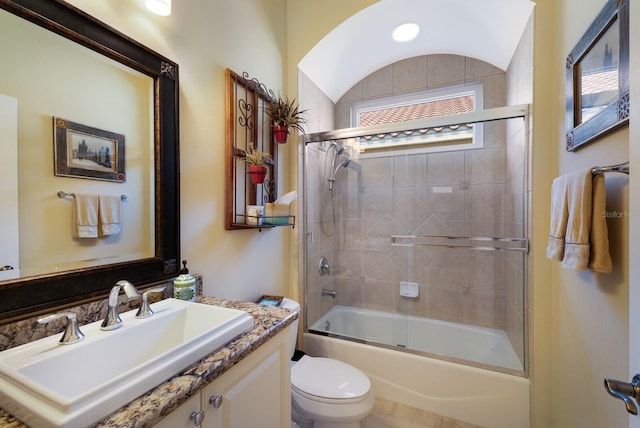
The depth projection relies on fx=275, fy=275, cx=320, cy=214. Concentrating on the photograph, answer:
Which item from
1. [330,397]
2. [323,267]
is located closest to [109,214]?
[330,397]

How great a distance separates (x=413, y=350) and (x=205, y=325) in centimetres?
147

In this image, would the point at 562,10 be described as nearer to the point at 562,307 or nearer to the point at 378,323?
the point at 562,307

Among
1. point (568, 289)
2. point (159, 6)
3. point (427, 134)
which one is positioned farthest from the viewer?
point (427, 134)

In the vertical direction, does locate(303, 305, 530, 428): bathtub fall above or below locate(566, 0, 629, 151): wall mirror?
below

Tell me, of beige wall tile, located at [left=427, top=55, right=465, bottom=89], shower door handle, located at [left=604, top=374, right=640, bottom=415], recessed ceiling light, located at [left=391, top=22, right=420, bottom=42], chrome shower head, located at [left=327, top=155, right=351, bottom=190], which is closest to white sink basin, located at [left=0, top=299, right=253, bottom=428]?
shower door handle, located at [left=604, top=374, right=640, bottom=415]

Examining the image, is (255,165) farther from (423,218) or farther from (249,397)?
(423,218)

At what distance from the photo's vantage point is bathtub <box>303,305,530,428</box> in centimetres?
163

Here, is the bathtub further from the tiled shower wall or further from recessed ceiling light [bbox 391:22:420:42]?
recessed ceiling light [bbox 391:22:420:42]

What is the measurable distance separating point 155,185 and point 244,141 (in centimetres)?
63

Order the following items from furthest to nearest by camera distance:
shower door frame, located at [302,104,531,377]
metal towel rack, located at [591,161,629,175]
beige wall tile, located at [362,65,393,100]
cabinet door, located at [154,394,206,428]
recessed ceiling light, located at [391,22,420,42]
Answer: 1. beige wall tile, located at [362,65,393,100]
2. recessed ceiling light, located at [391,22,420,42]
3. shower door frame, located at [302,104,531,377]
4. metal towel rack, located at [591,161,629,175]
5. cabinet door, located at [154,394,206,428]

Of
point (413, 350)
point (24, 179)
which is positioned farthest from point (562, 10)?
point (24, 179)

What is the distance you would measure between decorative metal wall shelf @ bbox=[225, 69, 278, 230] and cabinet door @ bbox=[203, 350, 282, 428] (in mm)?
815

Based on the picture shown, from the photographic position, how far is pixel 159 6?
112 cm

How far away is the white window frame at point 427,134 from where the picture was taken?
2172 mm
